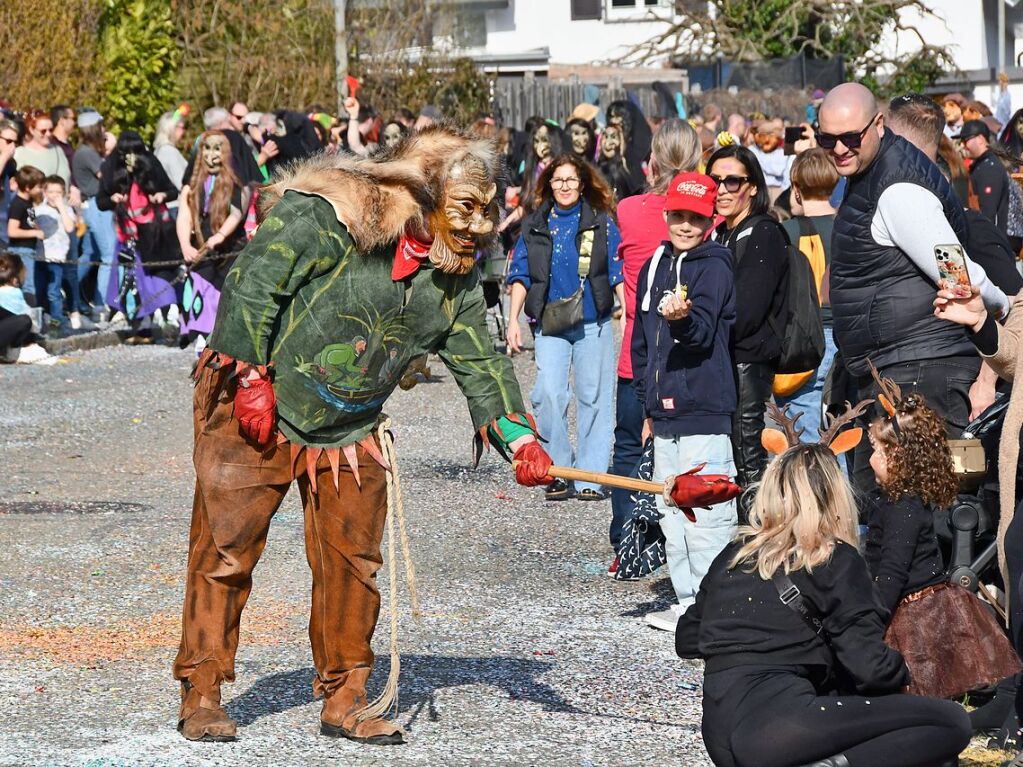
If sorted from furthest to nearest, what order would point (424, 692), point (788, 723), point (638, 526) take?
point (638, 526) < point (424, 692) < point (788, 723)

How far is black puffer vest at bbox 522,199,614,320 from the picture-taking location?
355 inches

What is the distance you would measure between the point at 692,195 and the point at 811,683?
2511 millimetres

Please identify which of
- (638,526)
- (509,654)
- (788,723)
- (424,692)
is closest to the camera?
(788,723)

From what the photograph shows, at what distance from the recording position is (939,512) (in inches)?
240

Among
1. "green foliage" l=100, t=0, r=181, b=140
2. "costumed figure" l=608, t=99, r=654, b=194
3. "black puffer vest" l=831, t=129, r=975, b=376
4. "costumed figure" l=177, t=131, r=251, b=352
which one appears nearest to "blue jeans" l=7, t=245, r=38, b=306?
"costumed figure" l=177, t=131, r=251, b=352

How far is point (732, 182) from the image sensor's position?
22.6 feet

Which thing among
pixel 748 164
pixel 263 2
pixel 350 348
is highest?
pixel 263 2

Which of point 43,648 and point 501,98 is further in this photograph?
point 501,98

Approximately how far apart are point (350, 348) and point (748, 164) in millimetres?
2408

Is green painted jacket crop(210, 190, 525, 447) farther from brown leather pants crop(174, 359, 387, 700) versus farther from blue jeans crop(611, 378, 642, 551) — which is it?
blue jeans crop(611, 378, 642, 551)

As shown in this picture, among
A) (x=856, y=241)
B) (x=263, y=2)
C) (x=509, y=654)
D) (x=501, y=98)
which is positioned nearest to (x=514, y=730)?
(x=509, y=654)

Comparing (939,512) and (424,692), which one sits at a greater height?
(939,512)

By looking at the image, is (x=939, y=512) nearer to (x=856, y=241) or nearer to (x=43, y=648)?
(x=856, y=241)

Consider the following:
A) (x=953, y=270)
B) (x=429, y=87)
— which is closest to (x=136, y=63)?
(x=429, y=87)
